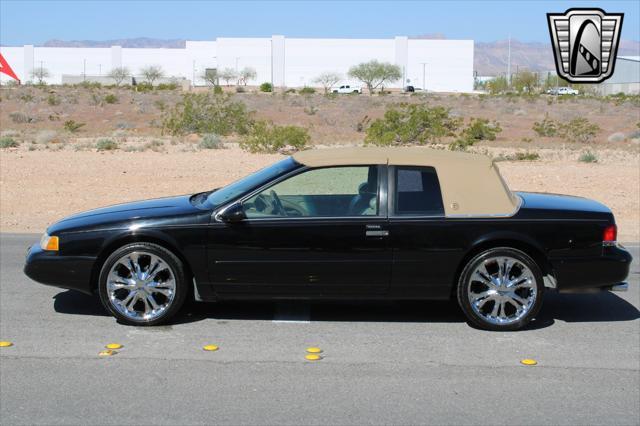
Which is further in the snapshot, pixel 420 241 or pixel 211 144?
pixel 211 144

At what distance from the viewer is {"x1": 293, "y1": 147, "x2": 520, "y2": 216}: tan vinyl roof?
7.54 metres

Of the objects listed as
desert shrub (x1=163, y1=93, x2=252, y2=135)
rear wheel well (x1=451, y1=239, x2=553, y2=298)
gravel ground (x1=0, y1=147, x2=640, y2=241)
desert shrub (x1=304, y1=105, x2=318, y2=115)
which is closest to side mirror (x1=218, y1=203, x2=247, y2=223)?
rear wheel well (x1=451, y1=239, x2=553, y2=298)

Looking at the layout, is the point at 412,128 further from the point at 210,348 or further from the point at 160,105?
the point at 160,105

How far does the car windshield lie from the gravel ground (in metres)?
6.96

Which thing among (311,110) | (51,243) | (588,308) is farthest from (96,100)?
(588,308)

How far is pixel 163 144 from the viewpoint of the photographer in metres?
30.0

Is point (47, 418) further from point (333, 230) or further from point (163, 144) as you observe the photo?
point (163, 144)

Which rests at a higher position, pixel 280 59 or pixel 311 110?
pixel 280 59

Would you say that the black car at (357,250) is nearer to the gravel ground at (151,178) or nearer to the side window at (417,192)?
the side window at (417,192)

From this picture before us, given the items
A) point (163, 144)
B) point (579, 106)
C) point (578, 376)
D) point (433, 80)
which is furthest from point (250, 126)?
point (433, 80)

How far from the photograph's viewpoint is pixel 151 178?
20.8 meters

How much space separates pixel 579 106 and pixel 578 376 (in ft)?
208

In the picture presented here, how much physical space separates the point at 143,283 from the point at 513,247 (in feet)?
10.3

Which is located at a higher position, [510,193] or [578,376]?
[510,193]
